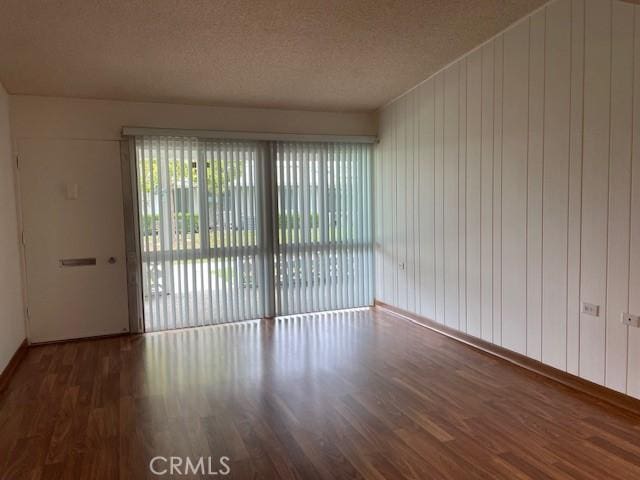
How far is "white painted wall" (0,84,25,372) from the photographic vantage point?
3895mm

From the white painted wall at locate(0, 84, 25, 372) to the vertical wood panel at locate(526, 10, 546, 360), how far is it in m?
4.28

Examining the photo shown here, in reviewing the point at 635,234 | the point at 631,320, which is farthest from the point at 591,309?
the point at 635,234

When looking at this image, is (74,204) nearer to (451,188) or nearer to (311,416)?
(311,416)

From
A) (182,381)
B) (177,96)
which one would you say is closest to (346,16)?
(177,96)

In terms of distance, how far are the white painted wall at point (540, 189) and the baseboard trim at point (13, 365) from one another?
13.0 ft

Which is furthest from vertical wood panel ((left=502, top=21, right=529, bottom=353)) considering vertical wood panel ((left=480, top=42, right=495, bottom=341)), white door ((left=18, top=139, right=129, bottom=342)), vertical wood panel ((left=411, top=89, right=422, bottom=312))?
white door ((left=18, top=139, right=129, bottom=342))

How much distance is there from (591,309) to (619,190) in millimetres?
824

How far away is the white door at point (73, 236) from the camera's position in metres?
4.79

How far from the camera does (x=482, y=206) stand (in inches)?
161

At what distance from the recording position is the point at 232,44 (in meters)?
3.57

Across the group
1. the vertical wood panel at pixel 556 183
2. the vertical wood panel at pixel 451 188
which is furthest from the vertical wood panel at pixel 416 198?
the vertical wood panel at pixel 556 183

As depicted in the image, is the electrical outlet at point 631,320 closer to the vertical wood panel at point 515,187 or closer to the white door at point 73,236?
the vertical wood panel at point 515,187

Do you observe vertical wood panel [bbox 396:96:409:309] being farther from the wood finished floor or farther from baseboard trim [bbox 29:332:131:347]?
baseboard trim [bbox 29:332:131:347]

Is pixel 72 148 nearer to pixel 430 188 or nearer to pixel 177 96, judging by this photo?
pixel 177 96
